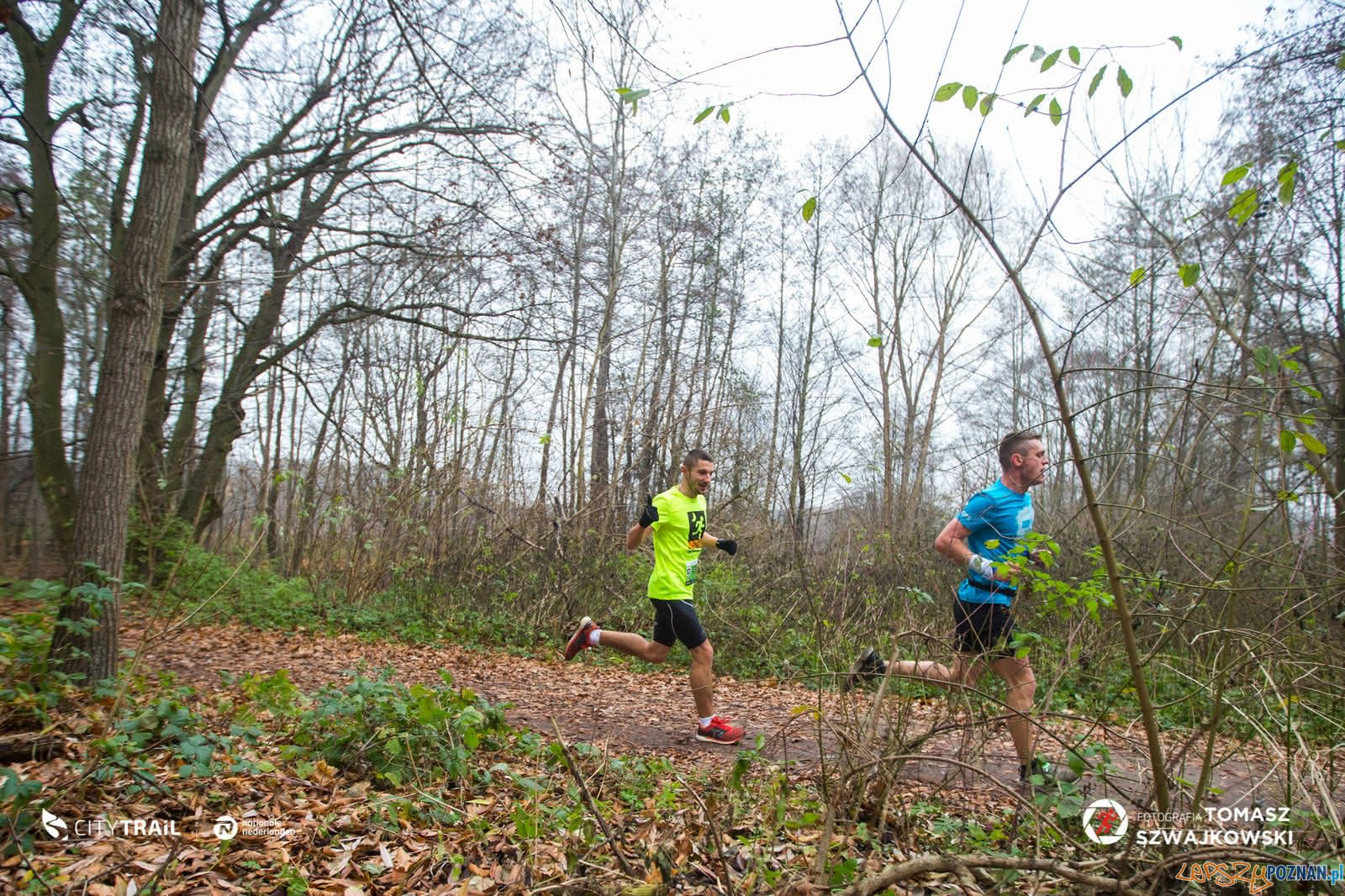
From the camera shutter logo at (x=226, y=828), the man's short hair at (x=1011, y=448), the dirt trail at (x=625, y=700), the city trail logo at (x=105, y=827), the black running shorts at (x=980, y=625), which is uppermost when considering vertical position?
the man's short hair at (x=1011, y=448)

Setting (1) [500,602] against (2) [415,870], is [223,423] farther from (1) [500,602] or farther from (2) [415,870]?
(2) [415,870]

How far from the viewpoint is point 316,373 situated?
548 inches

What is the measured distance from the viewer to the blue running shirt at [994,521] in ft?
13.0

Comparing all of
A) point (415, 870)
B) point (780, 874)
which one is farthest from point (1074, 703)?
point (415, 870)

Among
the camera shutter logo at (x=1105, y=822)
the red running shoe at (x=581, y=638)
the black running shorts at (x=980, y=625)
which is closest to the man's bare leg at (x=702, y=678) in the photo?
the red running shoe at (x=581, y=638)

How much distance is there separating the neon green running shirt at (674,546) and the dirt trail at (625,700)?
1.04 m

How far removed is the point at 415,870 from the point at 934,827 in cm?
200

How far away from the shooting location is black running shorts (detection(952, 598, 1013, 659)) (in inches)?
147

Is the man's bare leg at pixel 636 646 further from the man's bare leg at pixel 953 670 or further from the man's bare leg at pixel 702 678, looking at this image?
the man's bare leg at pixel 953 670

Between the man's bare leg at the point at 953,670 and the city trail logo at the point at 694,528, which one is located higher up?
the city trail logo at the point at 694,528

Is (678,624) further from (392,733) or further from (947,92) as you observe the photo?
(947,92)

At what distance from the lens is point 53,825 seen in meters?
2.66

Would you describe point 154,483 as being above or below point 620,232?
below

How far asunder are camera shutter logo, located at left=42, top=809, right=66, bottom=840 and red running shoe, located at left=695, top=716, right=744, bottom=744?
346 cm
